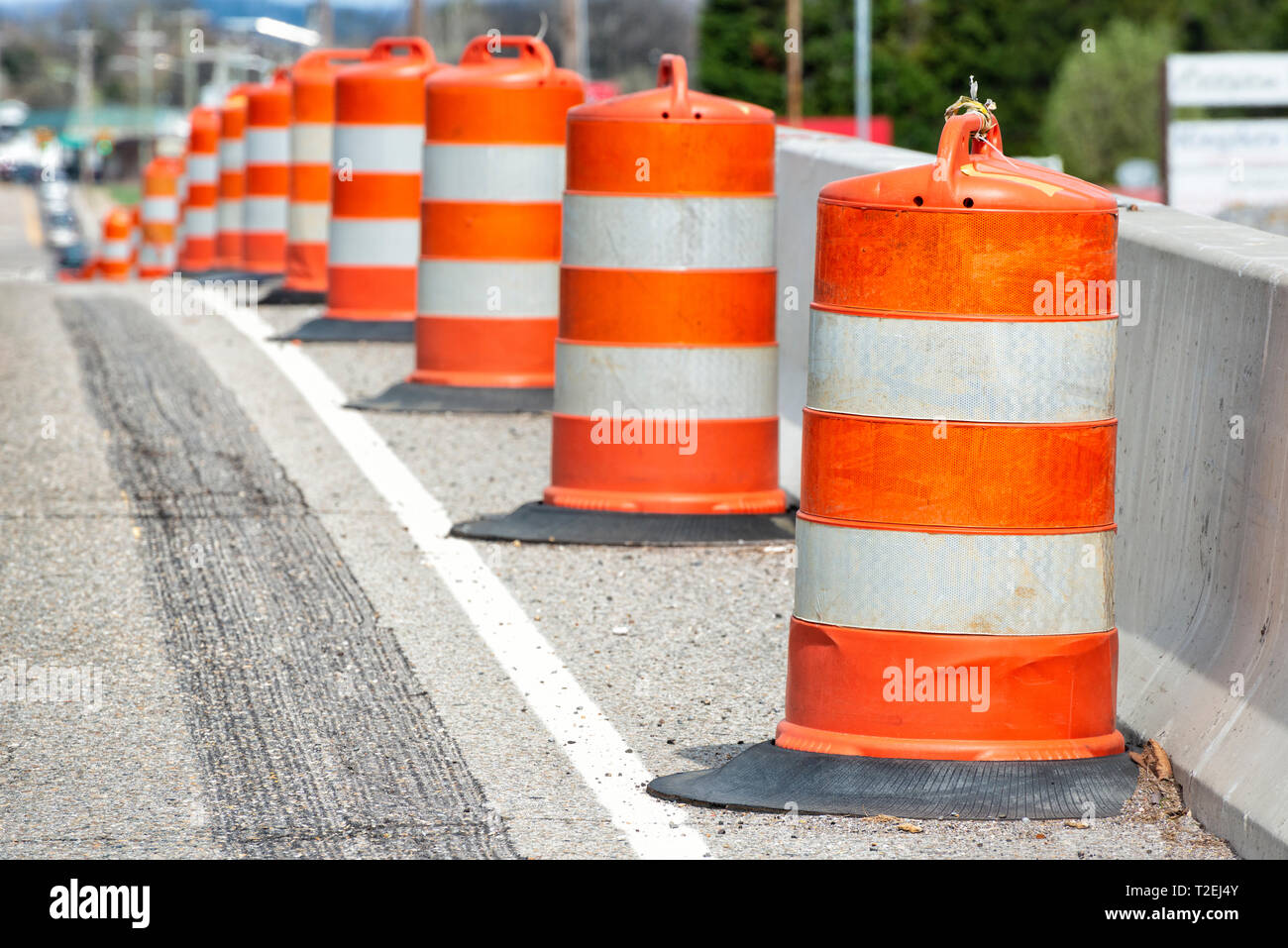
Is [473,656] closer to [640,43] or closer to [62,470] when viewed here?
[62,470]

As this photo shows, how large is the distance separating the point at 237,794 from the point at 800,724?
1.31 meters

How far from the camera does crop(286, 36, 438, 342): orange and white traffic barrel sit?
498 inches

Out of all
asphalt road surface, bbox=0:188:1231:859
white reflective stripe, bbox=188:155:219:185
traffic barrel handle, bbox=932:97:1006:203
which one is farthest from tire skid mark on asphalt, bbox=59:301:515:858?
white reflective stripe, bbox=188:155:219:185

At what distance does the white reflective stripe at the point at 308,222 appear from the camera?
15.3m

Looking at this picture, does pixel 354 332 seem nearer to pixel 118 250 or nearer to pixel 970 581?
pixel 970 581

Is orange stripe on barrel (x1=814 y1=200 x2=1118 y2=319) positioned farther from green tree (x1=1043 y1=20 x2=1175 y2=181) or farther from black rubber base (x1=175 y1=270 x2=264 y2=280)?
green tree (x1=1043 y1=20 x2=1175 y2=181)

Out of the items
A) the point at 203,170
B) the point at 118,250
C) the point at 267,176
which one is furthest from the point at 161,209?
the point at 267,176

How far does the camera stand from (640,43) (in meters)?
142

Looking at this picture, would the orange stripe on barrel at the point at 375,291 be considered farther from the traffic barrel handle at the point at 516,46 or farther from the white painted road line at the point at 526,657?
the traffic barrel handle at the point at 516,46

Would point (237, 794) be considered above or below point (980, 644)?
below

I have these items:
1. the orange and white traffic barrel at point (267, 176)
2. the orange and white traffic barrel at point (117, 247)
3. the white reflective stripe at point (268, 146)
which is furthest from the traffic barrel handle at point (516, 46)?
the orange and white traffic barrel at point (117, 247)

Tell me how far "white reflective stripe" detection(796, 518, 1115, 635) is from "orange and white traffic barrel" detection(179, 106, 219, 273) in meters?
20.9

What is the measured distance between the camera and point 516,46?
10.4 metres

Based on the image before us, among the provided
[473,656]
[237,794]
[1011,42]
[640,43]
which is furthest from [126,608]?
[640,43]
